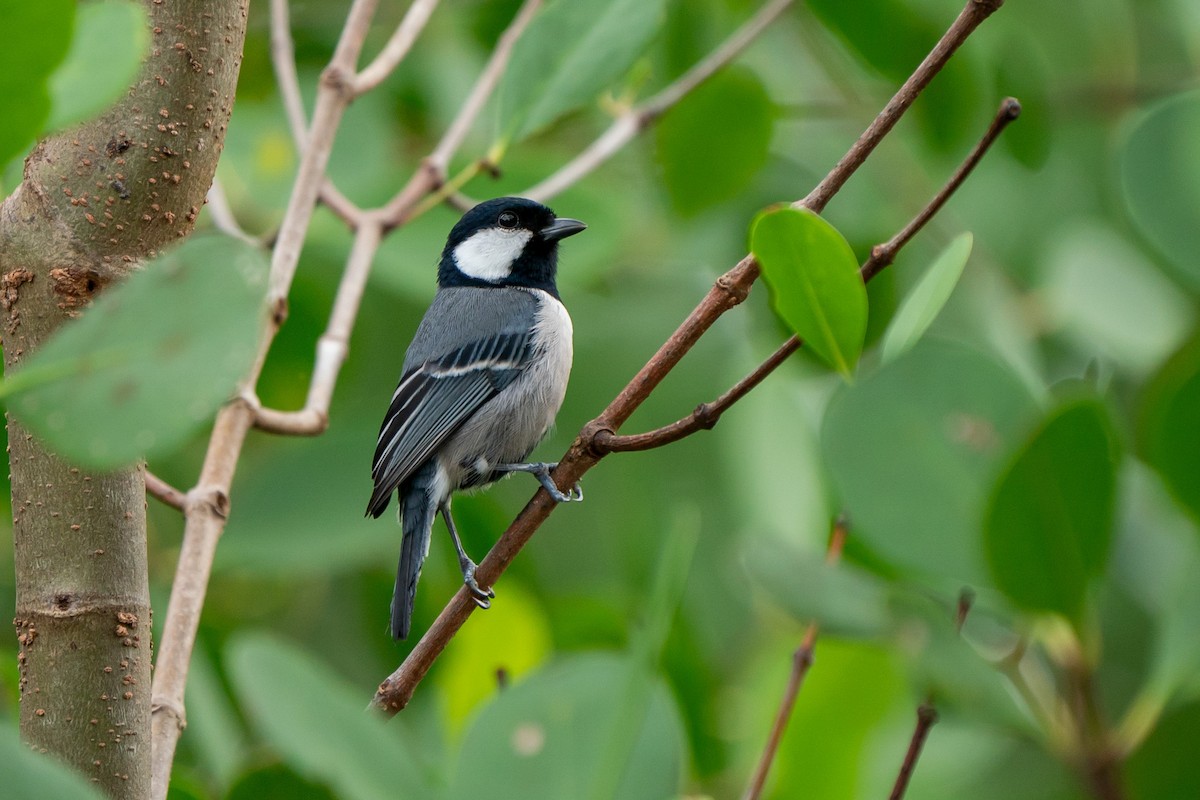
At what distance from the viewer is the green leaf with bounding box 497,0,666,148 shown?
205 cm

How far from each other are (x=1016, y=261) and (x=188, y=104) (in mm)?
2614

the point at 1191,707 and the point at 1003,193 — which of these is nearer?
the point at 1191,707

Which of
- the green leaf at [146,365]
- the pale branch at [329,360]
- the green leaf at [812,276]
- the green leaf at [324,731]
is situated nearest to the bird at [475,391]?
the pale branch at [329,360]

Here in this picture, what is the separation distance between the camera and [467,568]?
7.11 feet

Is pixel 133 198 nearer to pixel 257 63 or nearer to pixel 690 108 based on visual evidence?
→ pixel 690 108

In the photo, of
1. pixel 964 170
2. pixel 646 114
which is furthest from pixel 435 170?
pixel 964 170

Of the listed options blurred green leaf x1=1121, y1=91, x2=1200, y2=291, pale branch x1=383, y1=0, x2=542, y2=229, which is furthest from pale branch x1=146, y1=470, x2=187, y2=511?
blurred green leaf x1=1121, y1=91, x2=1200, y2=291

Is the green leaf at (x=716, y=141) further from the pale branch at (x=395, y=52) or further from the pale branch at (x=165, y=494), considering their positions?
the pale branch at (x=165, y=494)

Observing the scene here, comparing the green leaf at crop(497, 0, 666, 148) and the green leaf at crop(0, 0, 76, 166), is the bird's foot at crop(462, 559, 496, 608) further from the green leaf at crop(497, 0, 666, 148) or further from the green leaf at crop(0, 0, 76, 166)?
the green leaf at crop(0, 0, 76, 166)

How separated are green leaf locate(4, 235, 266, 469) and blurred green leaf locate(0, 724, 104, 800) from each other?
0.18m

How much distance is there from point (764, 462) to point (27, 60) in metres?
1.53

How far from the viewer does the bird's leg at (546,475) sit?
1.83 m

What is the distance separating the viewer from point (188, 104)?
→ 4.25ft

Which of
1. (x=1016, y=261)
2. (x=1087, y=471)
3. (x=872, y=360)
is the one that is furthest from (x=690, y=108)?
(x=1087, y=471)
